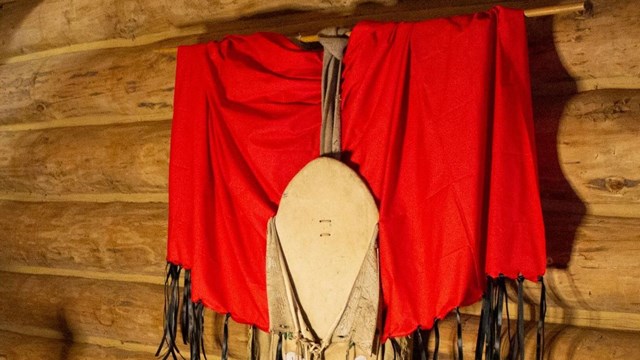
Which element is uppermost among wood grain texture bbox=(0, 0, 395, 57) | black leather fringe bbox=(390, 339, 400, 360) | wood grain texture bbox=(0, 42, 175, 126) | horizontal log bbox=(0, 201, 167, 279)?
wood grain texture bbox=(0, 0, 395, 57)

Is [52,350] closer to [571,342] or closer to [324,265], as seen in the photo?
[324,265]

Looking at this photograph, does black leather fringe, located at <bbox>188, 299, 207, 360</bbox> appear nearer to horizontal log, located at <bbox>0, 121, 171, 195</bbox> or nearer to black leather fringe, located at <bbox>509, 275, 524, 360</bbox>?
horizontal log, located at <bbox>0, 121, 171, 195</bbox>

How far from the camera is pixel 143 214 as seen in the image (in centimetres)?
299

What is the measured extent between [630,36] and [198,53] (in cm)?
137

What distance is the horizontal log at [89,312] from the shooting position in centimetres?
293

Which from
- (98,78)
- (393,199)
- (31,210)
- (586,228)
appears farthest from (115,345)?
(586,228)

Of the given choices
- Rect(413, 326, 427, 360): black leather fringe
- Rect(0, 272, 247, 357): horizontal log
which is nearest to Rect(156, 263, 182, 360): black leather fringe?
Rect(0, 272, 247, 357): horizontal log

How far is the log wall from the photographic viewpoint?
6.90 feet

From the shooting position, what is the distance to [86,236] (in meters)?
3.14

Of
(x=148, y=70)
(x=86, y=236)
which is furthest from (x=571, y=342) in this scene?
(x=86, y=236)

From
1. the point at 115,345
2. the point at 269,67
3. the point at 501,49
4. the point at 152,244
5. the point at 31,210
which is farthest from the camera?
the point at 31,210

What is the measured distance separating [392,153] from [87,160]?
1.58 meters

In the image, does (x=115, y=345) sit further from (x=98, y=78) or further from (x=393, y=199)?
(x=393, y=199)

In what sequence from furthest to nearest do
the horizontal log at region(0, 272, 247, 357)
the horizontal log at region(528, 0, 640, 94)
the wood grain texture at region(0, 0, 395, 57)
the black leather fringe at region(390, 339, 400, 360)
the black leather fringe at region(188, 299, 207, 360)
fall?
the horizontal log at region(0, 272, 247, 357) < the wood grain texture at region(0, 0, 395, 57) < the black leather fringe at region(188, 299, 207, 360) < the black leather fringe at region(390, 339, 400, 360) < the horizontal log at region(528, 0, 640, 94)
